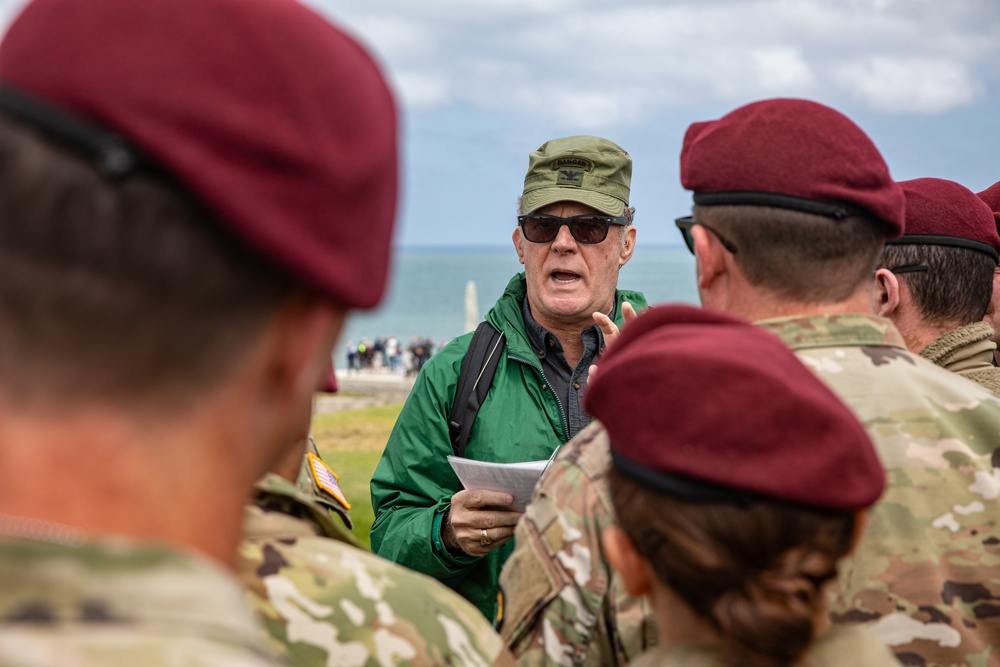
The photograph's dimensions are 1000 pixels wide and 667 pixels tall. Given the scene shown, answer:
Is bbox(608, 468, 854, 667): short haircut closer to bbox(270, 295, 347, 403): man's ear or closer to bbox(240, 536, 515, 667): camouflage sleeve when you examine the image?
bbox(240, 536, 515, 667): camouflage sleeve

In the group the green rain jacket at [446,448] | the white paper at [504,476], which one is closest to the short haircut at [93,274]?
the white paper at [504,476]

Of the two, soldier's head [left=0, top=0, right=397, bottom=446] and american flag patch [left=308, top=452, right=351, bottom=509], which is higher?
soldier's head [left=0, top=0, right=397, bottom=446]

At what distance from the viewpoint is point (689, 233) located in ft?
9.38

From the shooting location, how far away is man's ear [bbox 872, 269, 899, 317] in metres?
4.04

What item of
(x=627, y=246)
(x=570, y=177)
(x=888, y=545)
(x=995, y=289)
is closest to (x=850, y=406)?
(x=888, y=545)

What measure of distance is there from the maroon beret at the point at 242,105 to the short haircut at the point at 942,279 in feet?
11.4

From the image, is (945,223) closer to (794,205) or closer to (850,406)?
(794,205)

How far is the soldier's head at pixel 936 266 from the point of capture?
13.6ft

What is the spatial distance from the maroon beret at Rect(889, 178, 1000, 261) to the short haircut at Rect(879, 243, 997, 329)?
28mm

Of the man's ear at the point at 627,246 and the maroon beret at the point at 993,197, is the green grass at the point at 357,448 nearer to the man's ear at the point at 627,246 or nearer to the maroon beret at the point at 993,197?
the man's ear at the point at 627,246

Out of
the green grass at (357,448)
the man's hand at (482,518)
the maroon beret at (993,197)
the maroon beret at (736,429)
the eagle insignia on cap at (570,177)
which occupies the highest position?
the maroon beret at (993,197)

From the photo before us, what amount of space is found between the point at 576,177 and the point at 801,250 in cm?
261

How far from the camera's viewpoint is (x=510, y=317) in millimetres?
4914

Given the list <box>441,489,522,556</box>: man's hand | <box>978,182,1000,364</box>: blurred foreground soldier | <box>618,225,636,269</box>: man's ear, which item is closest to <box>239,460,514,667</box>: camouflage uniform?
<box>441,489,522,556</box>: man's hand
